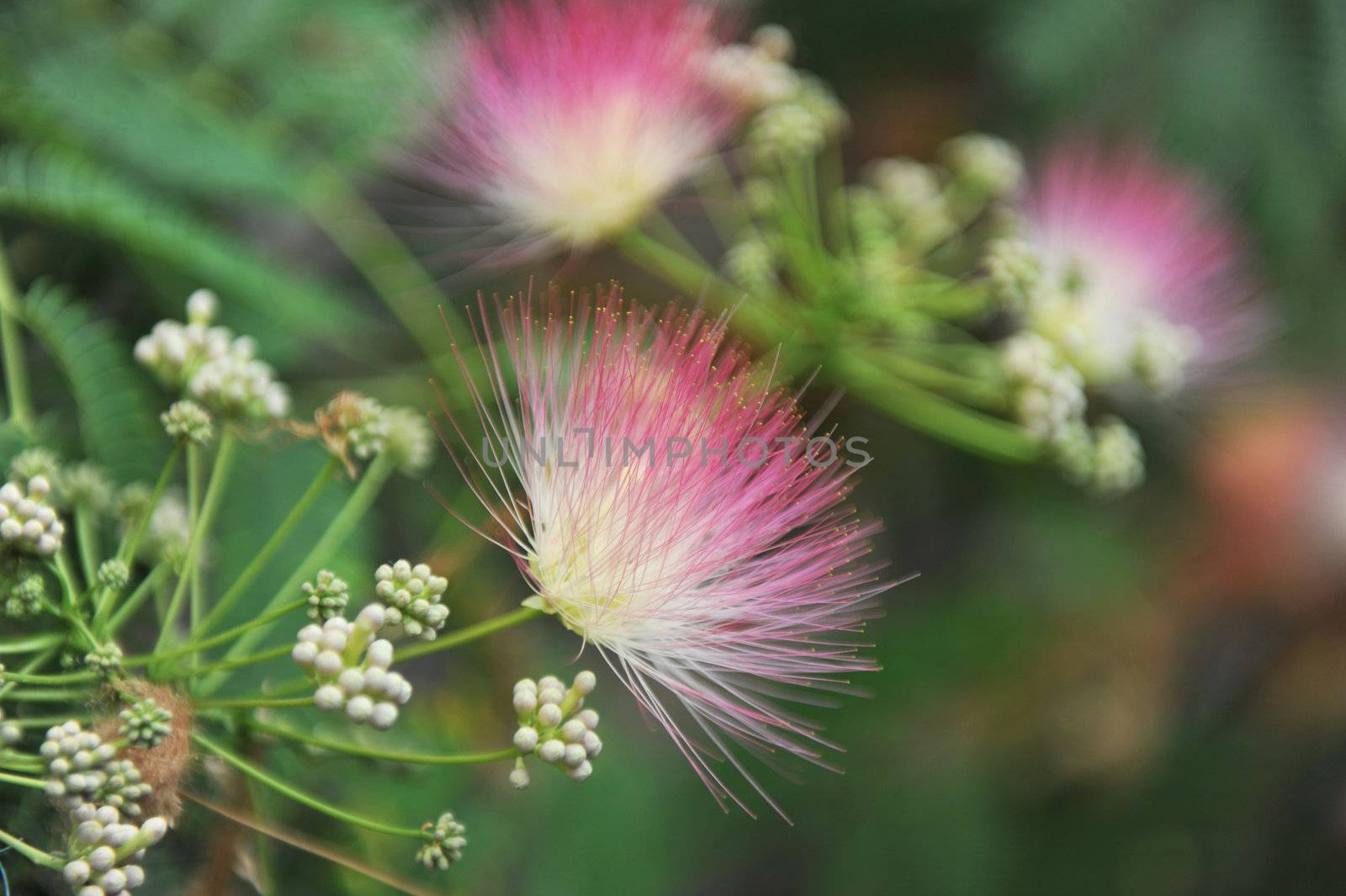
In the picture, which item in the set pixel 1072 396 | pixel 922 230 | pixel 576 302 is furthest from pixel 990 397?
pixel 576 302

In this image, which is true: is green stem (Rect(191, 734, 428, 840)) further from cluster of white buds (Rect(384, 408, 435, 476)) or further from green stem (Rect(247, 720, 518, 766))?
cluster of white buds (Rect(384, 408, 435, 476))

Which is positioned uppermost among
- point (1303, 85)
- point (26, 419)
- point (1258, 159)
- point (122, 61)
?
Answer: point (1303, 85)

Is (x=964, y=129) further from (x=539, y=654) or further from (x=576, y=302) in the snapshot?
(x=539, y=654)

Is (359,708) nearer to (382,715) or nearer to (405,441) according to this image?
(382,715)

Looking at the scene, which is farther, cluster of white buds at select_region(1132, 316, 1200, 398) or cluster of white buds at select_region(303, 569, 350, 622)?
cluster of white buds at select_region(1132, 316, 1200, 398)

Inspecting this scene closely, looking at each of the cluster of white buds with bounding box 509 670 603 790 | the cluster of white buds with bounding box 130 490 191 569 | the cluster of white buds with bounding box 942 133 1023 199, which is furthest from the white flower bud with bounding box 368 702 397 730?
the cluster of white buds with bounding box 942 133 1023 199

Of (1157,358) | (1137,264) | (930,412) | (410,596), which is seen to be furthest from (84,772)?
(1137,264)

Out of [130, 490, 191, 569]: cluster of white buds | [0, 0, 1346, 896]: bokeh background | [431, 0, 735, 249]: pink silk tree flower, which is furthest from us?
[431, 0, 735, 249]: pink silk tree flower
